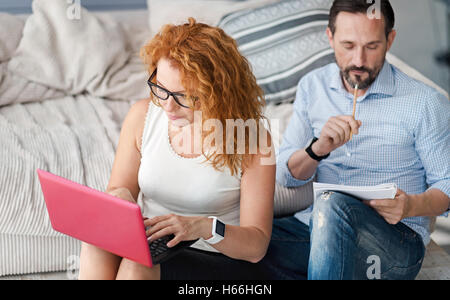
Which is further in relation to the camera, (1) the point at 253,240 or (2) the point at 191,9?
(2) the point at 191,9

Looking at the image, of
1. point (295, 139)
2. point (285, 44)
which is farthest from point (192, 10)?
point (295, 139)

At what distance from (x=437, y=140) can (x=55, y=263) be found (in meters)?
0.98

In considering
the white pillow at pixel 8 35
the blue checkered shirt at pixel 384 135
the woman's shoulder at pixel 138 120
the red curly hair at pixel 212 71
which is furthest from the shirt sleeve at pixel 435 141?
the white pillow at pixel 8 35

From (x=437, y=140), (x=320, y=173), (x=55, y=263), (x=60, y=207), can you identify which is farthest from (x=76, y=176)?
(x=437, y=140)

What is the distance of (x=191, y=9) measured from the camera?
2.10m

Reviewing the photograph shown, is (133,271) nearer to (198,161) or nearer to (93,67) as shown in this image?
(198,161)

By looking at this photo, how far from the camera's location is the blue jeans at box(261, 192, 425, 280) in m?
1.13

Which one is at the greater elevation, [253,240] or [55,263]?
[253,240]

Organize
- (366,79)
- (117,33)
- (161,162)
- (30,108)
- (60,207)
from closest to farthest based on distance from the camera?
(60,207) → (161,162) → (366,79) → (30,108) → (117,33)

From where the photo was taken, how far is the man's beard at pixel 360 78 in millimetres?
1319

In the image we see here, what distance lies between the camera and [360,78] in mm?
1337

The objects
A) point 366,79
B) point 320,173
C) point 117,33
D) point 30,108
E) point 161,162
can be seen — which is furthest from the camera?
point 117,33
